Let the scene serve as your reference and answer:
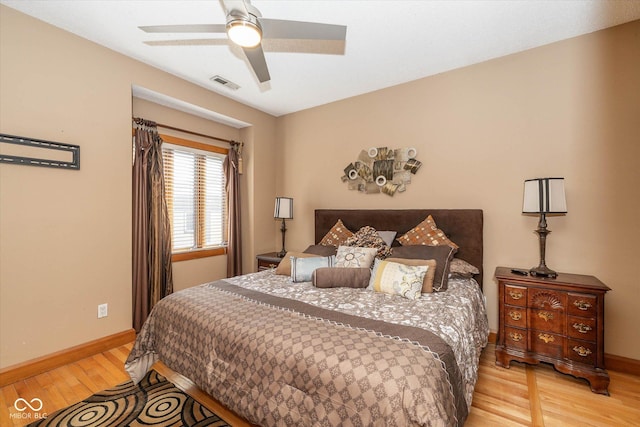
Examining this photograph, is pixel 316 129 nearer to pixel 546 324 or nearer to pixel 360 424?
pixel 546 324

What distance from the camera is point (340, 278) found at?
2537mm

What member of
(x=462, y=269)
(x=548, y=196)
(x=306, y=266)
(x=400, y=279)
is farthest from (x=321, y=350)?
(x=548, y=196)

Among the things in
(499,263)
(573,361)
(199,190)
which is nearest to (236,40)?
(199,190)

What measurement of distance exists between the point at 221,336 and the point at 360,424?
96 centimetres

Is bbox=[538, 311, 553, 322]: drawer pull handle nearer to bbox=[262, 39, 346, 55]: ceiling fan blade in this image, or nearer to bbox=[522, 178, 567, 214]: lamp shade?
bbox=[522, 178, 567, 214]: lamp shade

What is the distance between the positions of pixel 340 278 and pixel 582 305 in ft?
6.02

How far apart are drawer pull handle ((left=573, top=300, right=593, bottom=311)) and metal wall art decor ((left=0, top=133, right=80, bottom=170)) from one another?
429 centimetres

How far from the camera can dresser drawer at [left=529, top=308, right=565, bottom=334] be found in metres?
2.28

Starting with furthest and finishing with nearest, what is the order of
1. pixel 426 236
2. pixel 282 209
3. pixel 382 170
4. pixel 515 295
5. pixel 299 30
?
pixel 282 209, pixel 382 170, pixel 426 236, pixel 515 295, pixel 299 30

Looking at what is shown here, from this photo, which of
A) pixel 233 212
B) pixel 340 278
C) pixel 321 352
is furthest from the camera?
pixel 233 212

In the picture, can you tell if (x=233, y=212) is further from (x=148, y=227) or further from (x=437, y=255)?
(x=437, y=255)

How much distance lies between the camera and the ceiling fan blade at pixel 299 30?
167 cm

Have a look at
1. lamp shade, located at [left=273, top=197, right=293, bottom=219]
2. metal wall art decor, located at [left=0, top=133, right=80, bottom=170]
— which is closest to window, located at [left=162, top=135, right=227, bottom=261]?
lamp shade, located at [left=273, top=197, right=293, bottom=219]

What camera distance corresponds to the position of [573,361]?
87.4 inches
